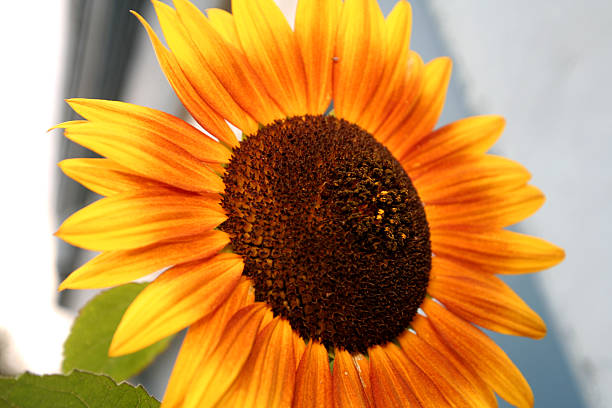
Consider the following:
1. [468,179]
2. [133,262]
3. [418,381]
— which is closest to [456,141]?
[468,179]

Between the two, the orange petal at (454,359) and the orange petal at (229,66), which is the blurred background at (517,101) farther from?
the orange petal at (454,359)

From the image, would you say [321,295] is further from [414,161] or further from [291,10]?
[291,10]

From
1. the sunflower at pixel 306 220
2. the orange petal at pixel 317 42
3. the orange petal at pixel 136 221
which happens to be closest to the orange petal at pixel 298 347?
the sunflower at pixel 306 220

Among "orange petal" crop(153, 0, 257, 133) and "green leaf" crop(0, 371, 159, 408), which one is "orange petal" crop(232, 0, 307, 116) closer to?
"orange petal" crop(153, 0, 257, 133)

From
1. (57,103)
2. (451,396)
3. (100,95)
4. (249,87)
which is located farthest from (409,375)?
(57,103)

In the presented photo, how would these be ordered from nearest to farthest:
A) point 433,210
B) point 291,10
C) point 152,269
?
1. point 152,269
2. point 433,210
3. point 291,10
